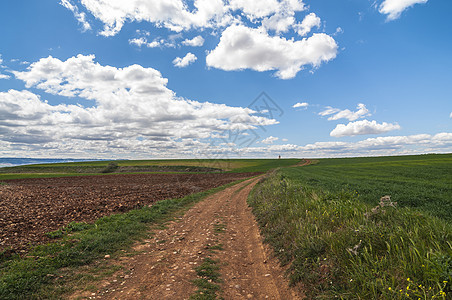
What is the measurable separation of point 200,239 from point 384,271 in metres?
6.39

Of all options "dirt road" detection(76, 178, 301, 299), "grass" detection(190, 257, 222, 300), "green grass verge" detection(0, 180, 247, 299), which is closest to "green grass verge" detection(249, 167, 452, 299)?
"dirt road" detection(76, 178, 301, 299)

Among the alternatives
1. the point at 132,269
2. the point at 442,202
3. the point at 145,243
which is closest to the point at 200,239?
the point at 145,243

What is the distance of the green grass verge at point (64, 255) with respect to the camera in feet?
16.3

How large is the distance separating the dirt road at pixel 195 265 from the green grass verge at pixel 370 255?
2.22 ft

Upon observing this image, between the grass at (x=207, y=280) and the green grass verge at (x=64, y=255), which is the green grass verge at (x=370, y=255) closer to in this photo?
the grass at (x=207, y=280)

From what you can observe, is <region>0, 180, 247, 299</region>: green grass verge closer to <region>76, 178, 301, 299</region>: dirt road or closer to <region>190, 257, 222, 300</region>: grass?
<region>76, 178, 301, 299</region>: dirt road

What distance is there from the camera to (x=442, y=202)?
9.73 m

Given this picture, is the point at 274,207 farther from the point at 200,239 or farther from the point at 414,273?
the point at 414,273

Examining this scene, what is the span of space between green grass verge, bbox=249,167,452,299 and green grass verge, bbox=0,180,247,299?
232 inches

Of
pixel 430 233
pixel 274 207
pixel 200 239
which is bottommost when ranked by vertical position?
pixel 200 239

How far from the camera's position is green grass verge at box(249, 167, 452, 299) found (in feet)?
11.6

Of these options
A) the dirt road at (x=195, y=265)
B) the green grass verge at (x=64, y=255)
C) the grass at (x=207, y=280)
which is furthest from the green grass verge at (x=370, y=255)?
the green grass verge at (x=64, y=255)

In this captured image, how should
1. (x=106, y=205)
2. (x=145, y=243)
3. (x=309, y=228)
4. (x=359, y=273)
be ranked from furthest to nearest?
(x=106, y=205), (x=145, y=243), (x=309, y=228), (x=359, y=273)

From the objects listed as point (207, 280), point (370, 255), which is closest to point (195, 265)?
point (207, 280)
